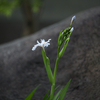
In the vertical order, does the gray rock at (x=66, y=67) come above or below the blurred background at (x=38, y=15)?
below

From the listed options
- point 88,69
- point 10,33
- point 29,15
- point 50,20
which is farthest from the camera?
point 10,33

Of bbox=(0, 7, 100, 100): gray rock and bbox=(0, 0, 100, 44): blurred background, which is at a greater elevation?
bbox=(0, 0, 100, 44): blurred background

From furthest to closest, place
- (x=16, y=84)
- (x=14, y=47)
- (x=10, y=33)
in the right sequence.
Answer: (x=10, y=33), (x=14, y=47), (x=16, y=84)

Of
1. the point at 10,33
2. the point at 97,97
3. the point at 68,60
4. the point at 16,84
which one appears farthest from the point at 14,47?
the point at 10,33

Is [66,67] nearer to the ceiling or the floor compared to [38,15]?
nearer to the floor

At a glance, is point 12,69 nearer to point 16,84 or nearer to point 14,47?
point 16,84

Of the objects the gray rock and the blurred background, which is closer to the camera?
the gray rock

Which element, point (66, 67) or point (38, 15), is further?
point (38, 15)

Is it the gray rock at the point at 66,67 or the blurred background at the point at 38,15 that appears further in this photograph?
the blurred background at the point at 38,15
